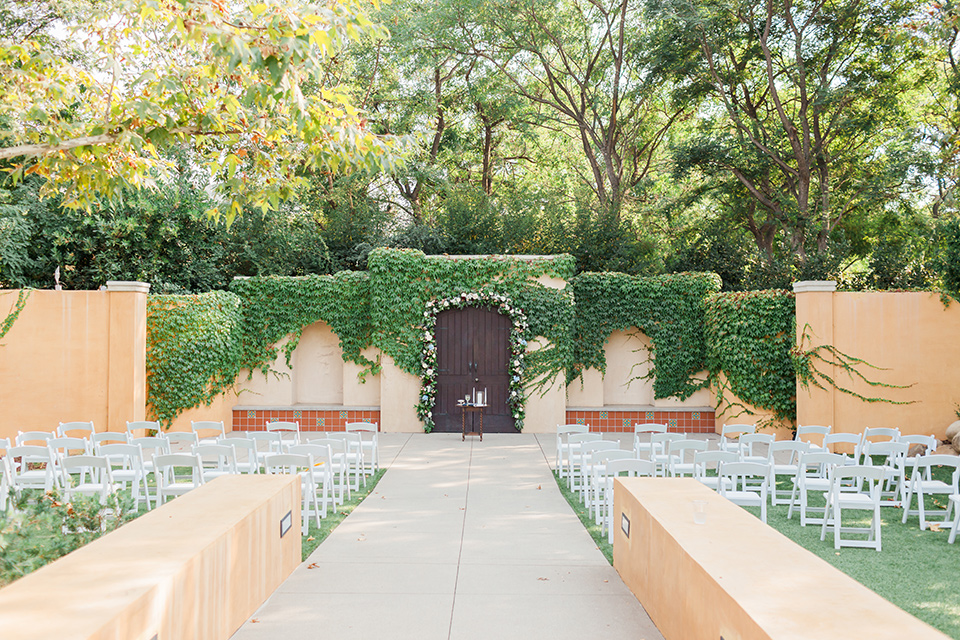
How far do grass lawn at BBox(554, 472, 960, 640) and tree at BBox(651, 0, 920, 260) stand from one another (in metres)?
10.5

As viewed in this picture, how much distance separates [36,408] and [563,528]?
32.6 feet

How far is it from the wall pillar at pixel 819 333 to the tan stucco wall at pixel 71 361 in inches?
472

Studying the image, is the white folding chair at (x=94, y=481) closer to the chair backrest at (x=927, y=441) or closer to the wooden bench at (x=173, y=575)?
the wooden bench at (x=173, y=575)

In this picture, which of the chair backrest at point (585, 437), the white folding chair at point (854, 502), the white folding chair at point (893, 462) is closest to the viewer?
the white folding chair at point (854, 502)

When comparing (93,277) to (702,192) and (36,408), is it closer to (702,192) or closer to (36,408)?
(36,408)

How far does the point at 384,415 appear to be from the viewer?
14.3 metres

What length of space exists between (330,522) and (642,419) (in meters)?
9.00

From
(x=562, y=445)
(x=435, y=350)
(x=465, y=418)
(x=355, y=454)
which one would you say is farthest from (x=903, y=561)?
(x=435, y=350)

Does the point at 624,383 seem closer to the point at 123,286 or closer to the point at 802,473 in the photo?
the point at 802,473

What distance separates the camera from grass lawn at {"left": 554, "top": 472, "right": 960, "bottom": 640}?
484cm

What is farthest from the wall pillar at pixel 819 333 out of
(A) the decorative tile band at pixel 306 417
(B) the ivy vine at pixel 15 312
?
(B) the ivy vine at pixel 15 312

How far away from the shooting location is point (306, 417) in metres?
14.6

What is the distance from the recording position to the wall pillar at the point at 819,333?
1183cm

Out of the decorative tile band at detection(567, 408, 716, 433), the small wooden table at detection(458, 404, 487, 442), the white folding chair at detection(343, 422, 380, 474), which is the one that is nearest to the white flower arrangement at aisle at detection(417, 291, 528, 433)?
the small wooden table at detection(458, 404, 487, 442)
